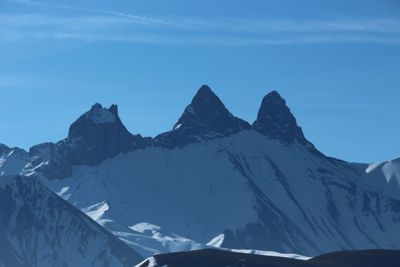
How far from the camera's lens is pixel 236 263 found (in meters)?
156

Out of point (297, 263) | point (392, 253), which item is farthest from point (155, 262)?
point (392, 253)

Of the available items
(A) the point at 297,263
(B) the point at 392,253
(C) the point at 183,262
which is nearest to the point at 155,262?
(C) the point at 183,262

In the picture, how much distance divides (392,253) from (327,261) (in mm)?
6505

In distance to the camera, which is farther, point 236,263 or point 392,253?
point 392,253

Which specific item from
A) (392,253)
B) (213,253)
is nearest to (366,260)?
(392,253)

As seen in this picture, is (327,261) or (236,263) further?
(327,261)

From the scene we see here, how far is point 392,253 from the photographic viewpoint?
6594 inches

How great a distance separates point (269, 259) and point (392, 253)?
13252 millimetres

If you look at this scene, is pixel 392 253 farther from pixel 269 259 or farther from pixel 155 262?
pixel 155 262

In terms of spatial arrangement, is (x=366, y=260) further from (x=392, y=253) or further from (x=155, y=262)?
(x=155, y=262)

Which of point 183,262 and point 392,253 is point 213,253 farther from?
point 392,253

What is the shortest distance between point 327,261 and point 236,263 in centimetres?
1372

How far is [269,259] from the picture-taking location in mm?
162125

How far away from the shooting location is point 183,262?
15875 cm
